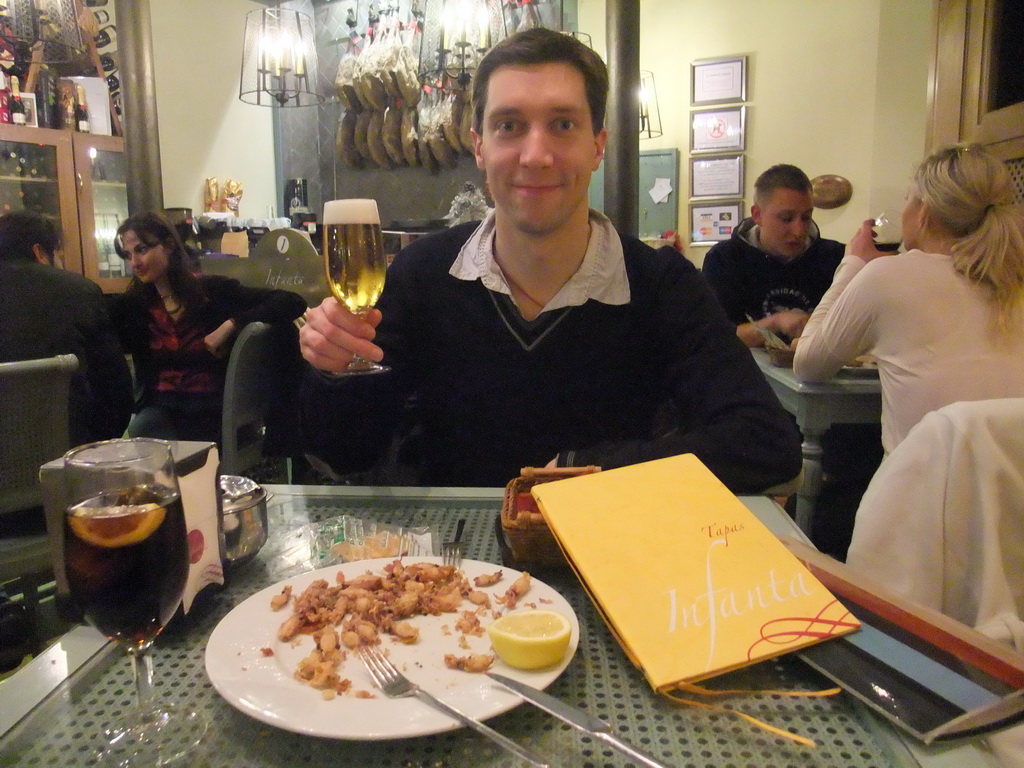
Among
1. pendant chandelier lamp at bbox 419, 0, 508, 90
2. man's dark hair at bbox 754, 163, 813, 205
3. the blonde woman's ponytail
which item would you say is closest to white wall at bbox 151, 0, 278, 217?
pendant chandelier lamp at bbox 419, 0, 508, 90

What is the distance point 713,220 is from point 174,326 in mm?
3673

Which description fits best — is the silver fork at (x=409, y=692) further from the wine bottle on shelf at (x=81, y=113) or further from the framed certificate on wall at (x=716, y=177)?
the framed certificate on wall at (x=716, y=177)

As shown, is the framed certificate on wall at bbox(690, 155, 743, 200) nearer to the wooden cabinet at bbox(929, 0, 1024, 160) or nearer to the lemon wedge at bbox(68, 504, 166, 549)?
the wooden cabinet at bbox(929, 0, 1024, 160)

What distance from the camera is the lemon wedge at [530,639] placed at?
Answer: 604mm

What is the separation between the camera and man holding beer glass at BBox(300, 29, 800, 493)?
4.42ft

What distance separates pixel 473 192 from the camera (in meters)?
3.82

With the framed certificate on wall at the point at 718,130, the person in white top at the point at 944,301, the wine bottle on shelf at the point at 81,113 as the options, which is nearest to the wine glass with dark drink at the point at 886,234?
the person in white top at the point at 944,301

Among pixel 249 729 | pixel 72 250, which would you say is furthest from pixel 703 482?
pixel 72 250

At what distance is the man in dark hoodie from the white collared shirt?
190 centimetres

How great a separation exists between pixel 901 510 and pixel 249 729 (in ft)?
2.98

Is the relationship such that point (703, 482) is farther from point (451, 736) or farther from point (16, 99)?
point (16, 99)

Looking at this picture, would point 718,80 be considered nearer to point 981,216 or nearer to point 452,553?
point 981,216

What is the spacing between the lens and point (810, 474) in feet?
7.54

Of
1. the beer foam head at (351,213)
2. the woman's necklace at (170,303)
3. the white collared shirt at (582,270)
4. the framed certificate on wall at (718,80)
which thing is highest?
the framed certificate on wall at (718,80)
